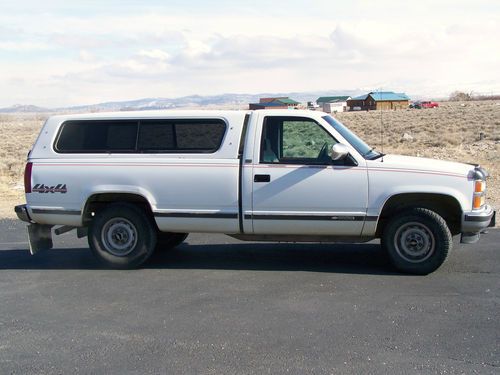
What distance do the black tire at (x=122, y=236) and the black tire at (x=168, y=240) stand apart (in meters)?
0.44

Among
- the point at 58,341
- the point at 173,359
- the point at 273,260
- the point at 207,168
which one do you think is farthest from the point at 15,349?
the point at 273,260

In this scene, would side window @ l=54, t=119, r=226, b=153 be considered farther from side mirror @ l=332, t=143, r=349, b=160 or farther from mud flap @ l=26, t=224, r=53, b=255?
side mirror @ l=332, t=143, r=349, b=160

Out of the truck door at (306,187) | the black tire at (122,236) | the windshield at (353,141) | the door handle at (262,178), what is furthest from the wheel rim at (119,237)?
the windshield at (353,141)

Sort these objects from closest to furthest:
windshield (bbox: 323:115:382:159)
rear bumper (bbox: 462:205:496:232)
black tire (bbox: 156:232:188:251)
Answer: rear bumper (bbox: 462:205:496:232) < windshield (bbox: 323:115:382:159) < black tire (bbox: 156:232:188:251)

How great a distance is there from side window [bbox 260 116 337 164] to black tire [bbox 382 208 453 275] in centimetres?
112

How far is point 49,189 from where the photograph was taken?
7.64m

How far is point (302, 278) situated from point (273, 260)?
3.27 feet

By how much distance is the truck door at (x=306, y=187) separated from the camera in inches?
279

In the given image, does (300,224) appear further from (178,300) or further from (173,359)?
(173,359)

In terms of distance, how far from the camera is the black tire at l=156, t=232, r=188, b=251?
828 centimetres

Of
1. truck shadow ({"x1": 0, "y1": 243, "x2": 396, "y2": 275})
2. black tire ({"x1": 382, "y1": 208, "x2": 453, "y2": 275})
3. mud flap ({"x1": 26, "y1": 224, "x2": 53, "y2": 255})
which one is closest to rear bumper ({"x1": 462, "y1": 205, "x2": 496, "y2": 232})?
black tire ({"x1": 382, "y1": 208, "x2": 453, "y2": 275})

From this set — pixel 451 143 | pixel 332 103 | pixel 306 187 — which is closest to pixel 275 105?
pixel 306 187

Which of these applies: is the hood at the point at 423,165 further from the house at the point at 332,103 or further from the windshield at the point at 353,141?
the house at the point at 332,103

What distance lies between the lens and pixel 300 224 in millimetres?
7238
